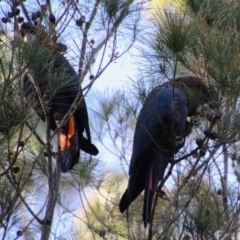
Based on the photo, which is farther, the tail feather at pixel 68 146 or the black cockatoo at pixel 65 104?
the tail feather at pixel 68 146

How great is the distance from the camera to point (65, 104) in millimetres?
2865

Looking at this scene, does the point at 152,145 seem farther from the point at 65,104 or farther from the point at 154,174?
the point at 65,104

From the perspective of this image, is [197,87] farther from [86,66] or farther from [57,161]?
[57,161]

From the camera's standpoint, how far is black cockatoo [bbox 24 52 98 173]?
2.38 metres

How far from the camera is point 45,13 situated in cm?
257

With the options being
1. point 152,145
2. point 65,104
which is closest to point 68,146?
point 65,104

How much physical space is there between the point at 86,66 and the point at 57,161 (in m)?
0.54

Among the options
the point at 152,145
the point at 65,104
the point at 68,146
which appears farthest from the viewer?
the point at 152,145

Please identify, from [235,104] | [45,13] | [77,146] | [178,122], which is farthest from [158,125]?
[45,13]

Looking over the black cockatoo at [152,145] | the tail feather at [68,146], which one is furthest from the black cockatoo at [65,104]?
the black cockatoo at [152,145]

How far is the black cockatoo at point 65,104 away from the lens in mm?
2375

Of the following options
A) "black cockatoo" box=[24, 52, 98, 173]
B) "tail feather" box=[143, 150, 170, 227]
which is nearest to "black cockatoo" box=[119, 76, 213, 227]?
"tail feather" box=[143, 150, 170, 227]

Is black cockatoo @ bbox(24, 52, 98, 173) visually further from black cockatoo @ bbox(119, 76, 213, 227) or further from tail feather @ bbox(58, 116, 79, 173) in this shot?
black cockatoo @ bbox(119, 76, 213, 227)

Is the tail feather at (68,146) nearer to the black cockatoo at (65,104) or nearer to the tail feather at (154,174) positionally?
the black cockatoo at (65,104)
